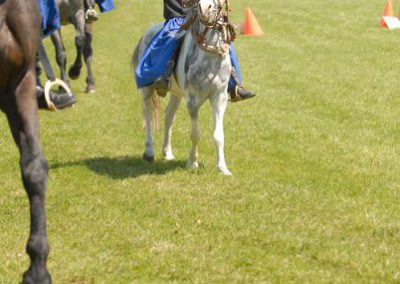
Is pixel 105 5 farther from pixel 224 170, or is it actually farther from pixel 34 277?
pixel 34 277

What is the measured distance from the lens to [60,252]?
5.94m

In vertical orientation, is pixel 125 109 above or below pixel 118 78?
above

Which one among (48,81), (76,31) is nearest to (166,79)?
(48,81)

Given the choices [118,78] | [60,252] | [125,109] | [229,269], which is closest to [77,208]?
[60,252]

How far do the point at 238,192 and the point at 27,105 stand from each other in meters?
3.73

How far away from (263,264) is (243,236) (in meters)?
0.76

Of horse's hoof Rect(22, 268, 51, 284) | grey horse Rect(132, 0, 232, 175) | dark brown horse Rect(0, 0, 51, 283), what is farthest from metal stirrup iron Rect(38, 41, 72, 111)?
grey horse Rect(132, 0, 232, 175)

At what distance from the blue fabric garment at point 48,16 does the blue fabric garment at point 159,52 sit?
3.24 metres

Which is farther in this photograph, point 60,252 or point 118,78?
point 118,78

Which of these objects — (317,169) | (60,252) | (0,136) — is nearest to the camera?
(60,252)

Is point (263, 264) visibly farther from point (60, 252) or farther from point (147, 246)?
point (60, 252)

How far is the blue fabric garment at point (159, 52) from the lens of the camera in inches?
360

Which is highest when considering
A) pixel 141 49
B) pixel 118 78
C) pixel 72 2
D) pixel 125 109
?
pixel 141 49

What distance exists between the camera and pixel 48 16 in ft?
19.3
